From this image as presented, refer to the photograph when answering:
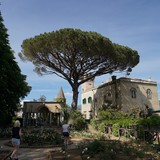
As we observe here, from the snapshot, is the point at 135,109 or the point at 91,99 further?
the point at 91,99

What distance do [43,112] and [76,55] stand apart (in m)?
9.41

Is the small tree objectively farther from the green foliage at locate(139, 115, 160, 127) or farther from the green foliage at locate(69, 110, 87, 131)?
the green foliage at locate(139, 115, 160, 127)

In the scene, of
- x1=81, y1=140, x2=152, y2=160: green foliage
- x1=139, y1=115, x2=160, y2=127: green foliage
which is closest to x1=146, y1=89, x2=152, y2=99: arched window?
x1=139, y1=115, x2=160, y2=127: green foliage

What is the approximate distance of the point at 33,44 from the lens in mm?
32562

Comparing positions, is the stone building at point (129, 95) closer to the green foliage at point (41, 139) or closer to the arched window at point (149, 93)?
the arched window at point (149, 93)

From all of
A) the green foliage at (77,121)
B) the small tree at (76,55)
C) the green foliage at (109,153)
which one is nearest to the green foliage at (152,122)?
the green foliage at (109,153)

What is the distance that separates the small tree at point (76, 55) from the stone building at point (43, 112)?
8.73ft

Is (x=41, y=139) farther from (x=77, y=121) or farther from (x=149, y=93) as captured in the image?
(x=149, y=93)

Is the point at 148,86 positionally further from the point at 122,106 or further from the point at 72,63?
the point at 72,63

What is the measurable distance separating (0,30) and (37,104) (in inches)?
834

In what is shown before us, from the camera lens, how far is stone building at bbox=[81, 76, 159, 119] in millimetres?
36000

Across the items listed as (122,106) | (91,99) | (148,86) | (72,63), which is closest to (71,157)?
(72,63)

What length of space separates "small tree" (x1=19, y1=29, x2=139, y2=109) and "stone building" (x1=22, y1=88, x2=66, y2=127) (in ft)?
8.73

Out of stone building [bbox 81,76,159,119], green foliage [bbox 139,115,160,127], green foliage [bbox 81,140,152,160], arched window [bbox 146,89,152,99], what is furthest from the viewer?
arched window [bbox 146,89,152,99]
